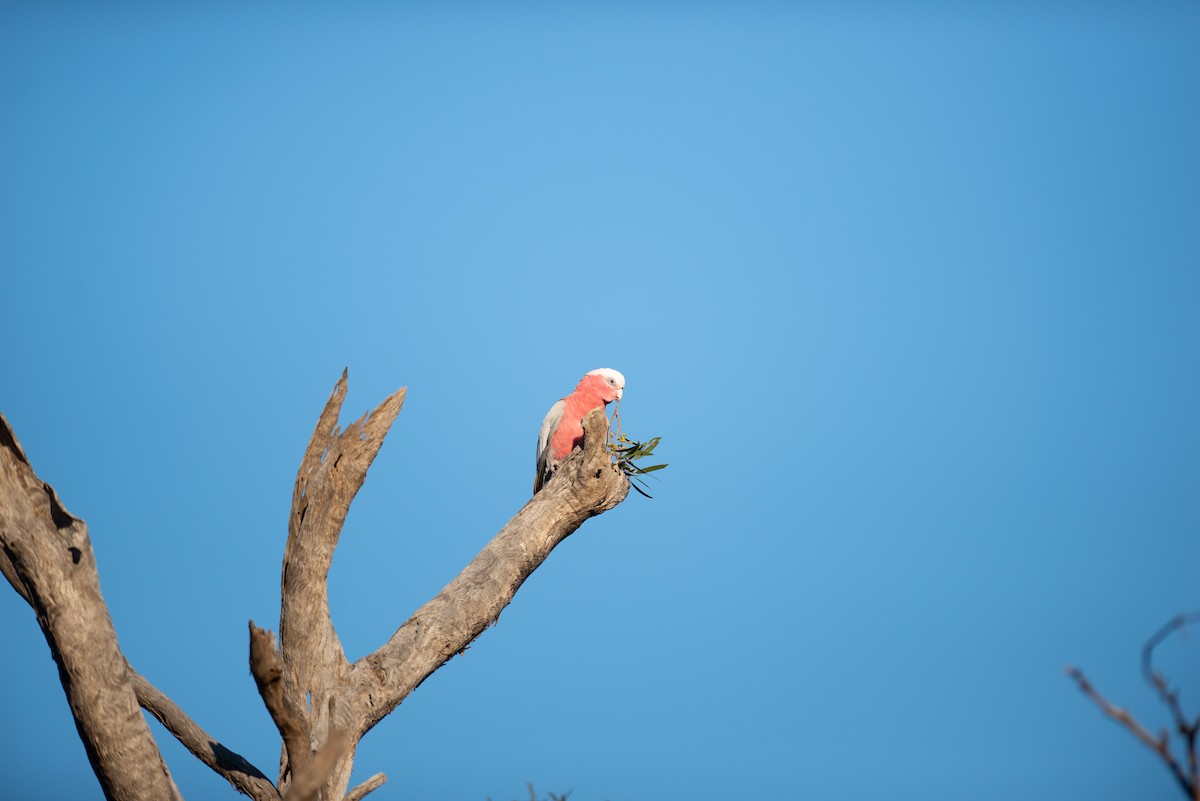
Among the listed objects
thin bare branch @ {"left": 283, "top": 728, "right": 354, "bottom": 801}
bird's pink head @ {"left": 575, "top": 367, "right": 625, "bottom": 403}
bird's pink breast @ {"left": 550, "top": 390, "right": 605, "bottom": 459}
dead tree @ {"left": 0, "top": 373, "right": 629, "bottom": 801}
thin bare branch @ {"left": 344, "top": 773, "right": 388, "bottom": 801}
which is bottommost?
thin bare branch @ {"left": 283, "top": 728, "right": 354, "bottom": 801}

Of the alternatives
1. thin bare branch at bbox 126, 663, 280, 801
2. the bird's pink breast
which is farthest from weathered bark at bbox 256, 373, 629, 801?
the bird's pink breast

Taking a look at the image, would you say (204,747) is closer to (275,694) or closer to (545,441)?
(275,694)

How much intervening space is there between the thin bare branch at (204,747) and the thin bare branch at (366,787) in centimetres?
45

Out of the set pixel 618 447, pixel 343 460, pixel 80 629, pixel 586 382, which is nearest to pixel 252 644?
pixel 80 629

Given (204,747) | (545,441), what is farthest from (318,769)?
(545,441)

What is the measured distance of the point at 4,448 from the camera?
4715mm

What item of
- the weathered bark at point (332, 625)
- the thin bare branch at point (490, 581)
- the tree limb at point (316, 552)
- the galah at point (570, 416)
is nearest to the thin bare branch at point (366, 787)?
the weathered bark at point (332, 625)

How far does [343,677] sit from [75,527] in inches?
73.2

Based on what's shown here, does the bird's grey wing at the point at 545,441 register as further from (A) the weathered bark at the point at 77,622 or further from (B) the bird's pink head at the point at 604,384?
(A) the weathered bark at the point at 77,622

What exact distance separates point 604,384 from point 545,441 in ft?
2.59

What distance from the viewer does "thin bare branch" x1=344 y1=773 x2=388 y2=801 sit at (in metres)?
5.27

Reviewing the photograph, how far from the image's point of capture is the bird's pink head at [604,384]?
882 centimetres

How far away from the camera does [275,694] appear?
14.1ft

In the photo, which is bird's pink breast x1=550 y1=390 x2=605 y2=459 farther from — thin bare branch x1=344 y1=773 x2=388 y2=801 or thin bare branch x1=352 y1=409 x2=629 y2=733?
thin bare branch x1=344 y1=773 x2=388 y2=801
